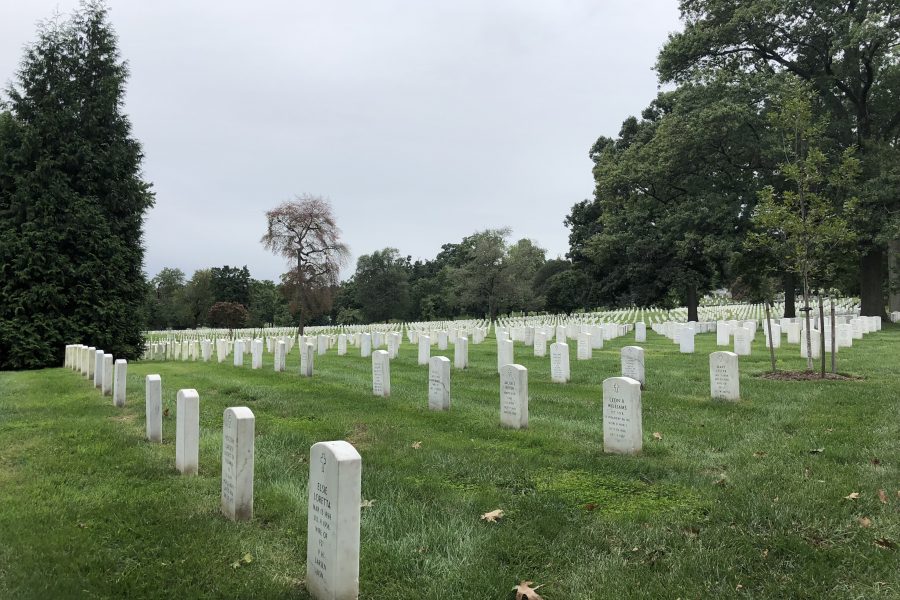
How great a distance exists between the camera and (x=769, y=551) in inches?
147

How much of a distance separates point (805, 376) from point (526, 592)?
34.0 feet

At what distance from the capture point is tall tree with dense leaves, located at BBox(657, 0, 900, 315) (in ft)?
80.5

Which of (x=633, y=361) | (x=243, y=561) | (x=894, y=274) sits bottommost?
(x=243, y=561)

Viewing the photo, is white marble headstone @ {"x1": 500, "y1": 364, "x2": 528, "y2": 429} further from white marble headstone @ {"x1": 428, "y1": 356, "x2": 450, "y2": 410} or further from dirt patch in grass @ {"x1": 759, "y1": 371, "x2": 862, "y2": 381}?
dirt patch in grass @ {"x1": 759, "y1": 371, "x2": 862, "y2": 381}

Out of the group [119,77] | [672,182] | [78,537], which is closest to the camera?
[78,537]

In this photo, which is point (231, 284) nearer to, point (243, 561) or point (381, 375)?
point (381, 375)

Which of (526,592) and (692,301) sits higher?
(692,301)

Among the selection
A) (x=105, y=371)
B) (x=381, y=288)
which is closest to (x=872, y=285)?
(x=105, y=371)

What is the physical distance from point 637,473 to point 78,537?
4.64 meters

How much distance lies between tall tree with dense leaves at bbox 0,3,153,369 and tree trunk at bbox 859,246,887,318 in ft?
113

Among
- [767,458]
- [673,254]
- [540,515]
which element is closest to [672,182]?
[673,254]

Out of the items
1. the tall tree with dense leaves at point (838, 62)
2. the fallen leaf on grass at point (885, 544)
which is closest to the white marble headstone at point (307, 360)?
the fallen leaf on grass at point (885, 544)

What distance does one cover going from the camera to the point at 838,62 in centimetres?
2731

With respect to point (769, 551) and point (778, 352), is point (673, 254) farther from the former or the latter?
point (769, 551)
